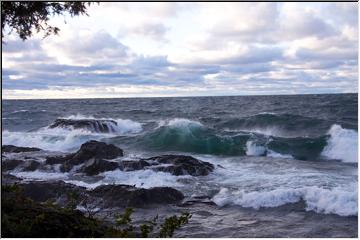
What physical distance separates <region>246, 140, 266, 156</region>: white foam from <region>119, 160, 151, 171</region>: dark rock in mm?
6378

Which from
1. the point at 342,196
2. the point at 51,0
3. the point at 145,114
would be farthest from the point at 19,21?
the point at 145,114

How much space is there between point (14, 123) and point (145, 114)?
9923 mm

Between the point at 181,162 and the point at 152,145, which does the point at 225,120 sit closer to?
the point at 152,145

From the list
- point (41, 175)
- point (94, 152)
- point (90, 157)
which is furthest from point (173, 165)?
point (41, 175)

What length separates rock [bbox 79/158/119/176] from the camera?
1256 cm

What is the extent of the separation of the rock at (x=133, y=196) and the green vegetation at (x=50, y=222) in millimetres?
4079

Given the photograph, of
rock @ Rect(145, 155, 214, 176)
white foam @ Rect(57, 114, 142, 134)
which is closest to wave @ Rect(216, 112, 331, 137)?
white foam @ Rect(57, 114, 142, 134)

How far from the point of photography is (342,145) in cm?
1862

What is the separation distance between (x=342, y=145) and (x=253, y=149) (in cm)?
371

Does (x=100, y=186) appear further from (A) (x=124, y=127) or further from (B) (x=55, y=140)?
(A) (x=124, y=127)

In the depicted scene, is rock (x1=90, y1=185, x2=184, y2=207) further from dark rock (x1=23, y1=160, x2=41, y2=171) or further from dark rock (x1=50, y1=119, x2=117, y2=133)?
dark rock (x1=50, y1=119, x2=117, y2=133)

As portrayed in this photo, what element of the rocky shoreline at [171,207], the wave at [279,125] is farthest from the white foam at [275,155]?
the rocky shoreline at [171,207]

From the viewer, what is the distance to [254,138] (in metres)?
20.8

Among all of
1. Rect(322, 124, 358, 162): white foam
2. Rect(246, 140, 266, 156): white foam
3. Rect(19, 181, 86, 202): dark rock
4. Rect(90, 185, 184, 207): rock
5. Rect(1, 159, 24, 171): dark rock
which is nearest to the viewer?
Rect(90, 185, 184, 207): rock
